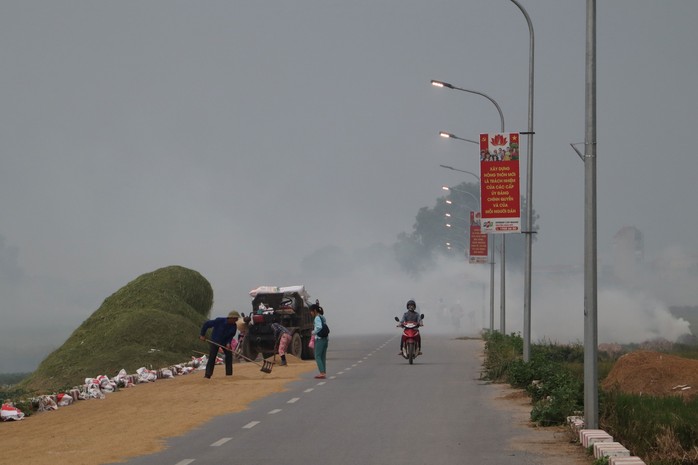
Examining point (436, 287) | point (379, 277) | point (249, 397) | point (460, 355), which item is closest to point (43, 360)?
point (460, 355)

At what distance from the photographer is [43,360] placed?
138 feet

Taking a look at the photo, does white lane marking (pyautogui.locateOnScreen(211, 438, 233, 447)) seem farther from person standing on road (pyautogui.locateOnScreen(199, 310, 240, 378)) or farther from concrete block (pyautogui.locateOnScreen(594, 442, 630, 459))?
person standing on road (pyautogui.locateOnScreen(199, 310, 240, 378))

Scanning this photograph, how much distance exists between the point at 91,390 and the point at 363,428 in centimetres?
1009

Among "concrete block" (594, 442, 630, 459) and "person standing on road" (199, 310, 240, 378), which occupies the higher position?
"person standing on road" (199, 310, 240, 378)

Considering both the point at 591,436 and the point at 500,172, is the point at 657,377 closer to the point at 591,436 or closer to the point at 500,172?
the point at 500,172

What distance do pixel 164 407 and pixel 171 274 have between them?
24.3 metres

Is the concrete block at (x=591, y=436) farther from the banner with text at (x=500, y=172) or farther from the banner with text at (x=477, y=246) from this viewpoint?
the banner with text at (x=477, y=246)

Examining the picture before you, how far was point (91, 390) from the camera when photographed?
26953 mm

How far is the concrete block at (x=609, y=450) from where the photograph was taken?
45.5 ft

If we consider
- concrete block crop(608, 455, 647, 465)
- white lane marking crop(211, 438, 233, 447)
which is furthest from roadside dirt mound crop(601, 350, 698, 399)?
concrete block crop(608, 455, 647, 465)

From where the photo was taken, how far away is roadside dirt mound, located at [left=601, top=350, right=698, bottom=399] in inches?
1026

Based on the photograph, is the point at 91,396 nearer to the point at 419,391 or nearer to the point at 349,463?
the point at 419,391

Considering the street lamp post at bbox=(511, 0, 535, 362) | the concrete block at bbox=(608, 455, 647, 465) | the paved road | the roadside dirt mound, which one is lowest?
the paved road

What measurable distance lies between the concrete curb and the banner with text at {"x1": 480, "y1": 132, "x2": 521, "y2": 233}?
13139 mm
